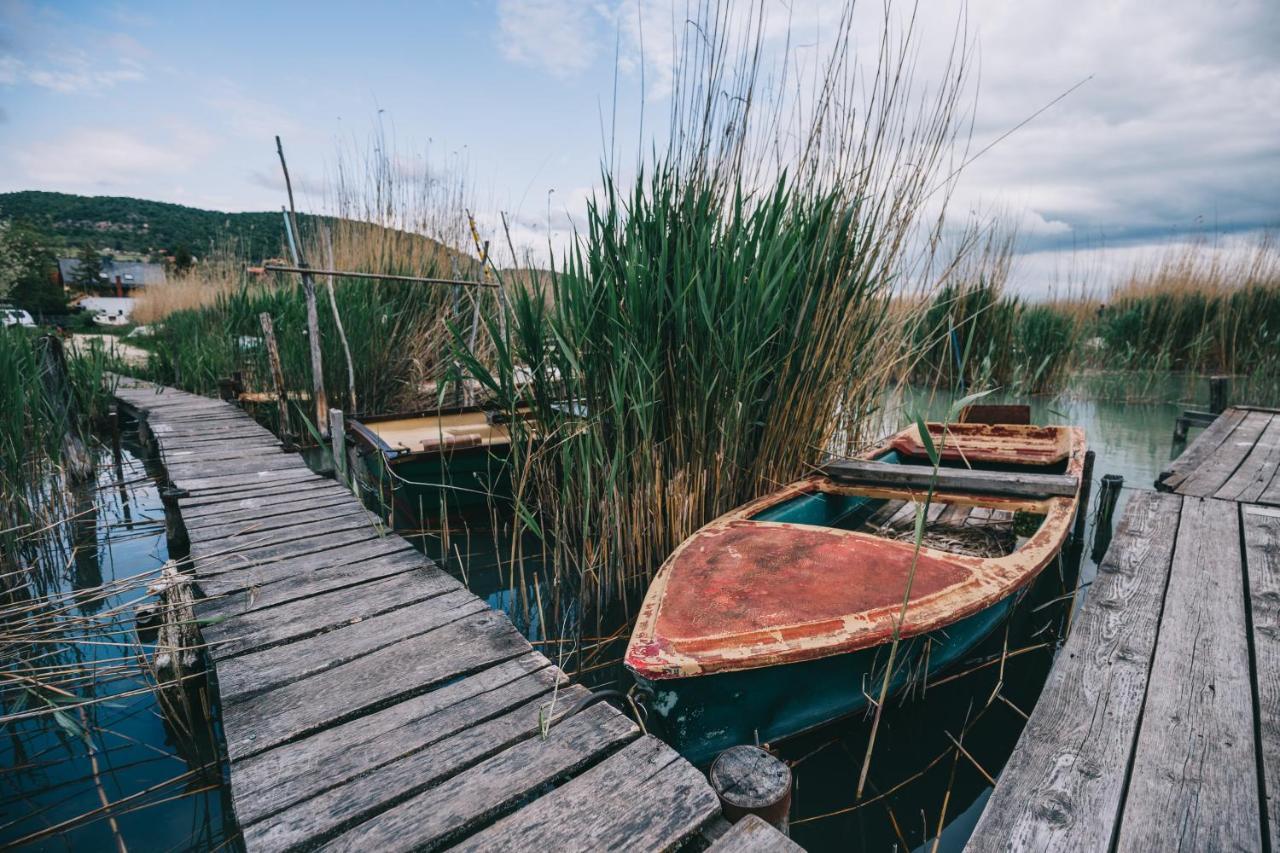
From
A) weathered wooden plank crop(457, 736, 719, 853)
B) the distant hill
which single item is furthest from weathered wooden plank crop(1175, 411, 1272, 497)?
the distant hill

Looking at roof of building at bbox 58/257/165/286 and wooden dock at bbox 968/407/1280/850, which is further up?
roof of building at bbox 58/257/165/286

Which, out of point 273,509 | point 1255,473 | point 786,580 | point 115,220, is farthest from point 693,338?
point 115,220

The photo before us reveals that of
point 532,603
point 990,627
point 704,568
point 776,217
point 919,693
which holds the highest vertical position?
point 776,217

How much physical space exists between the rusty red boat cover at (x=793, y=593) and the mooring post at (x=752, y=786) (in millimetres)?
264

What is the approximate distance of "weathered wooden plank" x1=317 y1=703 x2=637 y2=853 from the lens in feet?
3.99

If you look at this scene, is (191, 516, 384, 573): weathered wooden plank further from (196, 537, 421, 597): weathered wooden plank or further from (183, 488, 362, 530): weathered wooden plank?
(183, 488, 362, 530): weathered wooden plank

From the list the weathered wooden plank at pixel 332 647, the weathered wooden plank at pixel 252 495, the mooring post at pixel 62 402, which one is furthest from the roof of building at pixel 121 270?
the weathered wooden plank at pixel 332 647

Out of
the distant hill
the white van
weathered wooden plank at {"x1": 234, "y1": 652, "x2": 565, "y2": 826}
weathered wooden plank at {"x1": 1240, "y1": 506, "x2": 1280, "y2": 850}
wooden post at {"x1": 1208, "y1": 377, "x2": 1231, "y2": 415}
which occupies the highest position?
the distant hill

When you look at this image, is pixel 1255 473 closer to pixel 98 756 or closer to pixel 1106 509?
pixel 1106 509

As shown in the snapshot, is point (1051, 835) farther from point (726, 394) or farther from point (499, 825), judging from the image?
point (726, 394)

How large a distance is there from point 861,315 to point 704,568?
161cm

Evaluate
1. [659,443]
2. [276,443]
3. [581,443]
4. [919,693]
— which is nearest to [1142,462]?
[919,693]

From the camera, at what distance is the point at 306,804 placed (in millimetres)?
1303

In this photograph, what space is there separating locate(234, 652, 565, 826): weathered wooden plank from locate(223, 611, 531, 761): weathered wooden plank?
0.04m
